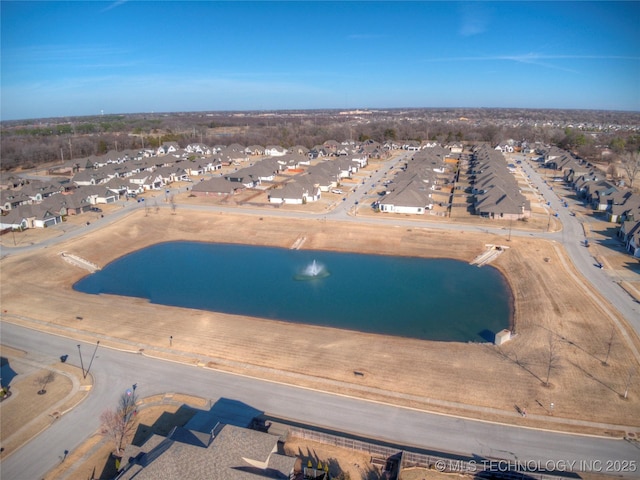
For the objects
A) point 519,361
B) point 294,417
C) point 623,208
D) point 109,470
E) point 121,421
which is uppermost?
point 623,208

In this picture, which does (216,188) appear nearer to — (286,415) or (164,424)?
(164,424)

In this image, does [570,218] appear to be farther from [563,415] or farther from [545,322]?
[563,415]

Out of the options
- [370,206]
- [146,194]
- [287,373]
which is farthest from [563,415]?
[146,194]

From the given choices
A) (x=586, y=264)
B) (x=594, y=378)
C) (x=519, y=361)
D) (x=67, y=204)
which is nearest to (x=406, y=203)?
(x=586, y=264)

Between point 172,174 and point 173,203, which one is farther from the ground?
point 172,174

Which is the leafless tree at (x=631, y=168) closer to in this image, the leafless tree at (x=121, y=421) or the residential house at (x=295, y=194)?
the residential house at (x=295, y=194)

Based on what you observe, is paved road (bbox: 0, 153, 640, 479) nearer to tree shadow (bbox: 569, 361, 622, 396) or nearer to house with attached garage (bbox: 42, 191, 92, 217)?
tree shadow (bbox: 569, 361, 622, 396)
